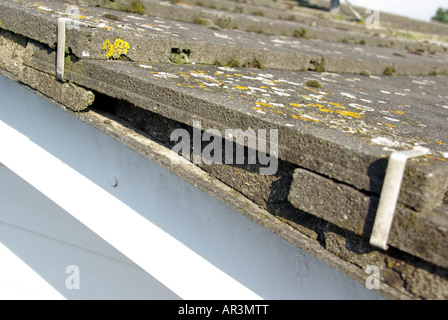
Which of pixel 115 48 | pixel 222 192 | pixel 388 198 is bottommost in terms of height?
pixel 222 192

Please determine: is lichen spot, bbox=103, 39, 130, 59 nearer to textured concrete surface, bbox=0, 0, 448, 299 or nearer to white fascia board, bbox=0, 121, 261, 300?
textured concrete surface, bbox=0, 0, 448, 299

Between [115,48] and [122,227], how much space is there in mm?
884

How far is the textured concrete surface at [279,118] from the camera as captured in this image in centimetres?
129

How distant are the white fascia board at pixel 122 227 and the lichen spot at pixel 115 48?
68 centimetres

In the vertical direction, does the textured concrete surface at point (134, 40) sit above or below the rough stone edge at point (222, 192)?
above

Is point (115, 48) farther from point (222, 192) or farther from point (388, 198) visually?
point (388, 198)

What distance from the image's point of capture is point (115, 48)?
2166 millimetres

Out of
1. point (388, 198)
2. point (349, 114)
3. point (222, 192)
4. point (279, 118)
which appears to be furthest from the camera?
point (349, 114)

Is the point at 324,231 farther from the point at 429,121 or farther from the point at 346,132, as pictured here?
the point at 429,121

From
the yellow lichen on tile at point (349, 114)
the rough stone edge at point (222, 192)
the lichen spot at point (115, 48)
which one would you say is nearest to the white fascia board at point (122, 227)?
the rough stone edge at point (222, 192)

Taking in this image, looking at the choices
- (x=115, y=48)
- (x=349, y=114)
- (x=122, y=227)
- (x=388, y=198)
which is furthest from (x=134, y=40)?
(x=388, y=198)

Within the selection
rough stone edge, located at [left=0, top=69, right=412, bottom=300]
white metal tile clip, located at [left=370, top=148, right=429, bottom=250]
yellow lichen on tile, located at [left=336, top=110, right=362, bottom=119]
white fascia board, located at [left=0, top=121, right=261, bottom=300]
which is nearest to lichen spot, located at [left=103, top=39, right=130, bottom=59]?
rough stone edge, located at [left=0, top=69, right=412, bottom=300]

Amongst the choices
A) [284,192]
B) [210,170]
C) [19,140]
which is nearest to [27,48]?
[19,140]

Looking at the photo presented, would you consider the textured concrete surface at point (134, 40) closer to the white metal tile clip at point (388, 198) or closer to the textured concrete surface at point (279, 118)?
the textured concrete surface at point (279, 118)
